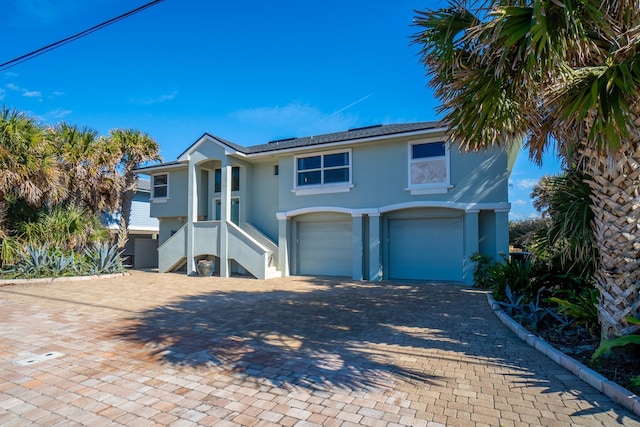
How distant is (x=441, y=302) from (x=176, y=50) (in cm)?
1198

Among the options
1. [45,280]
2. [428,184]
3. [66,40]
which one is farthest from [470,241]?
[45,280]

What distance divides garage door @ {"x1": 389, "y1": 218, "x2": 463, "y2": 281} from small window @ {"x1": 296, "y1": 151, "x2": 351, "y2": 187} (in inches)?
118

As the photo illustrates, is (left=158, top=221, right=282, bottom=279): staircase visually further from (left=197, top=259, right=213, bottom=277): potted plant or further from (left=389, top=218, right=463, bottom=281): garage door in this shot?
(left=389, top=218, right=463, bottom=281): garage door

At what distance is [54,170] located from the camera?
1412 centimetres

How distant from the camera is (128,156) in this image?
62.1ft

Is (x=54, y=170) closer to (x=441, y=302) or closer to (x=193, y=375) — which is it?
(x=193, y=375)

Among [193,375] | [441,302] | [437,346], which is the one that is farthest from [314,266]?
[193,375]

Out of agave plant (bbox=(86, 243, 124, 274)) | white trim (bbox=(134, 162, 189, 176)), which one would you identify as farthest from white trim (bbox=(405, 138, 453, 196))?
agave plant (bbox=(86, 243, 124, 274))

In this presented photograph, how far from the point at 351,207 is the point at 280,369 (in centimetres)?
1039

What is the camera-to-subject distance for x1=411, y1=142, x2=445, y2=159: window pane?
1331cm

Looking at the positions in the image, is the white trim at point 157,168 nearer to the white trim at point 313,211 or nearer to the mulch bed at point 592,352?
the white trim at point 313,211

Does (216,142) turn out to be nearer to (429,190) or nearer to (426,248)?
(429,190)

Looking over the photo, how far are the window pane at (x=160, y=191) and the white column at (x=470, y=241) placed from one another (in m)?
16.4

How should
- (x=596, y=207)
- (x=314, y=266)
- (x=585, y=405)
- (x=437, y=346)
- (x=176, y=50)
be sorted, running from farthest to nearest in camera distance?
(x=314, y=266)
(x=176, y=50)
(x=437, y=346)
(x=596, y=207)
(x=585, y=405)
